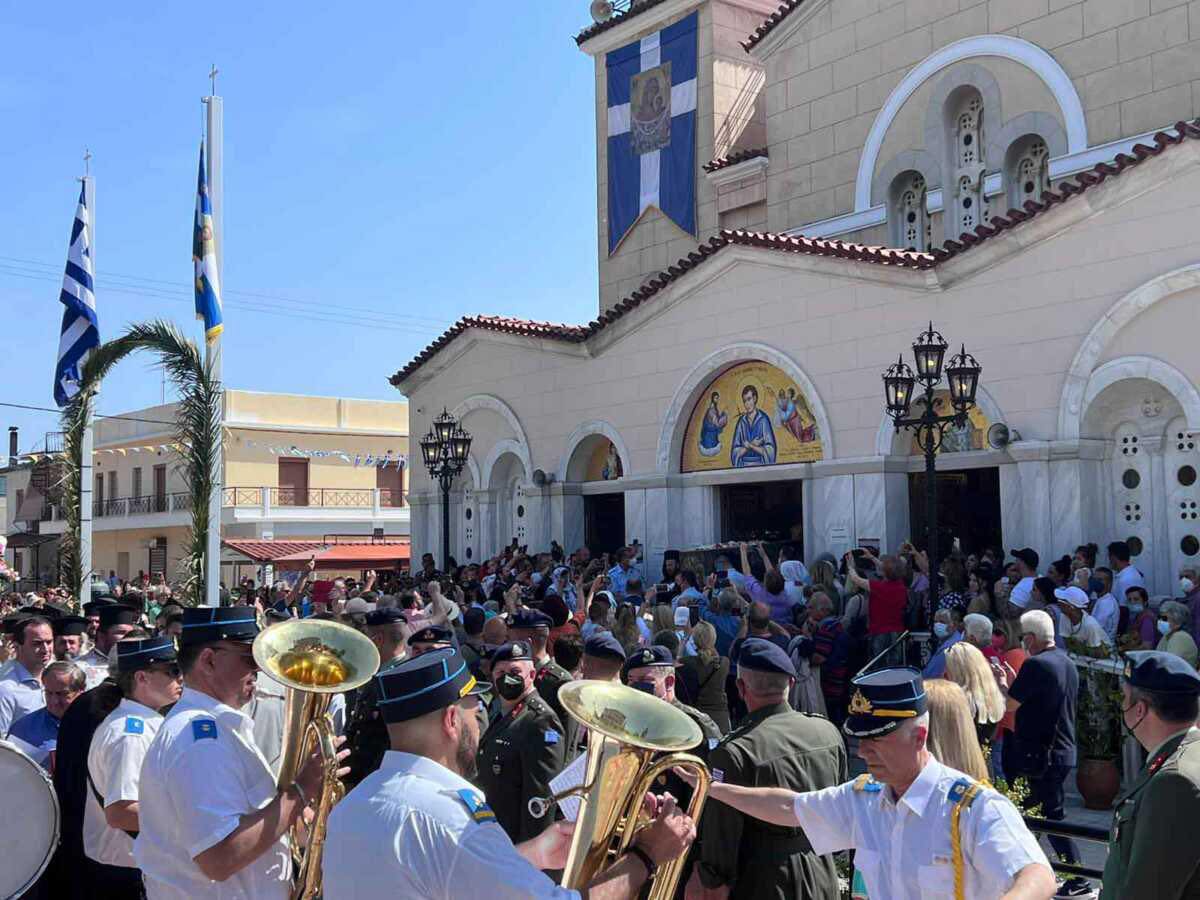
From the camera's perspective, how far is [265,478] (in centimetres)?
4572

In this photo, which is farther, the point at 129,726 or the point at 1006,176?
the point at 1006,176

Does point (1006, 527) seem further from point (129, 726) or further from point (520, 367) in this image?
point (129, 726)

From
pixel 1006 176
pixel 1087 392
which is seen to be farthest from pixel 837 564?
pixel 1006 176

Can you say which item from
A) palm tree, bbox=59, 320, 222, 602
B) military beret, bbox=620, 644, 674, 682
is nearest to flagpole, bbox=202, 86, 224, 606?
palm tree, bbox=59, 320, 222, 602

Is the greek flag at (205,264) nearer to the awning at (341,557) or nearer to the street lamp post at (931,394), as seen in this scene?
the street lamp post at (931,394)

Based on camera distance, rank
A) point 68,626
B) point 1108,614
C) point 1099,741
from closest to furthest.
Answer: point 68,626 → point 1099,741 → point 1108,614

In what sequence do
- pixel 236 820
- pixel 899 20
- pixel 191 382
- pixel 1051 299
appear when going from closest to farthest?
pixel 236 820 < pixel 191 382 < pixel 1051 299 < pixel 899 20

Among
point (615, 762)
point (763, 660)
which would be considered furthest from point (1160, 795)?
point (763, 660)

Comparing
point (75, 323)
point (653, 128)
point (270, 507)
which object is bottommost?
point (270, 507)

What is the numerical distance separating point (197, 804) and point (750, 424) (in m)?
16.2

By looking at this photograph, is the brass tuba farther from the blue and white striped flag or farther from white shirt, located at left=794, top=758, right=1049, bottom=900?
the blue and white striped flag

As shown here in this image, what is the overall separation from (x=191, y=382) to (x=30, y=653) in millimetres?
7107

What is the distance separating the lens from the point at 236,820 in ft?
12.9

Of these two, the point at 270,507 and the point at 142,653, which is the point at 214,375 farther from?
the point at 270,507
